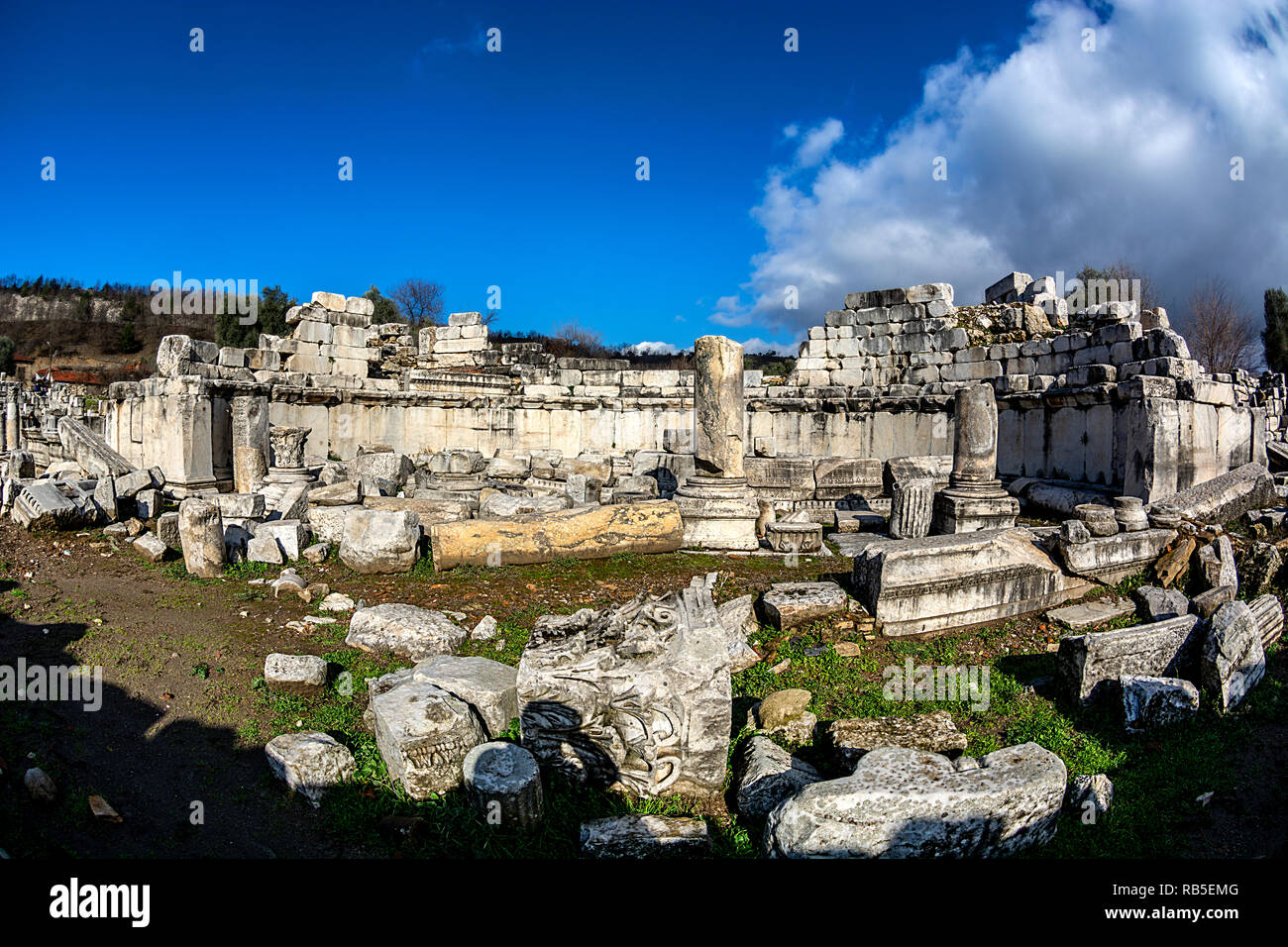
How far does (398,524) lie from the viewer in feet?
26.0

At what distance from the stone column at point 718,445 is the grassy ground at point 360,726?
1.84 meters

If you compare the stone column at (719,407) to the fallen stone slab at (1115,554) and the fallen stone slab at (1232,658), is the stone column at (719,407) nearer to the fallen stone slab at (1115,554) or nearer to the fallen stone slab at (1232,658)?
the fallen stone slab at (1115,554)

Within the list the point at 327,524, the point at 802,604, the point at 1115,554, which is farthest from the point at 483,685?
the point at 1115,554

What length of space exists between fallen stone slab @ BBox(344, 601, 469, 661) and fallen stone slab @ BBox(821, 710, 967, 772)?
3108 mm

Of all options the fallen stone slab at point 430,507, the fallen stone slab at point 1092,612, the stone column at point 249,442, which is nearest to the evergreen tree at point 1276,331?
the fallen stone slab at point 1092,612

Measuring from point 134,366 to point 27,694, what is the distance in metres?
51.5

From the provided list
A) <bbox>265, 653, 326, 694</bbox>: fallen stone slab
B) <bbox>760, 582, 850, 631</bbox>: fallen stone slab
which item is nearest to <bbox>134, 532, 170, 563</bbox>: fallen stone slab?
→ <bbox>265, 653, 326, 694</bbox>: fallen stone slab

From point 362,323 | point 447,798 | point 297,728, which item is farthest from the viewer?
point 362,323

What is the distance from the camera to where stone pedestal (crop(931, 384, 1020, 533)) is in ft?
30.6

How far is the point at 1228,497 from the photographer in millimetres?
8570

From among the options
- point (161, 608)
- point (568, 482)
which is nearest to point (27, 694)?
point (161, 608)

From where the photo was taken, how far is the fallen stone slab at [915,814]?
3033 millimetres

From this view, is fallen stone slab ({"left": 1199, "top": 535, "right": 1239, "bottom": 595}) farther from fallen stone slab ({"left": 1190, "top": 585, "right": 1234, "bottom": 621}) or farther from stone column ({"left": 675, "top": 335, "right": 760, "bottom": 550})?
stone column ({"left": 675, "top": 335, "right": 760, "bottom": 550})

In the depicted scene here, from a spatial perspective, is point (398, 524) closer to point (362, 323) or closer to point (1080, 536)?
point (1080, 536)
